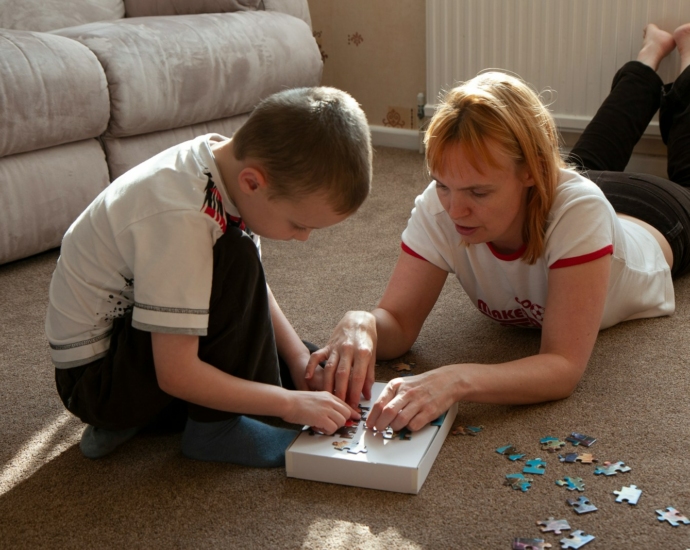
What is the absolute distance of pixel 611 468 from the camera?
3.92 ft

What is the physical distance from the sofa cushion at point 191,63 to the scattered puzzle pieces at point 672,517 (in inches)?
69.3

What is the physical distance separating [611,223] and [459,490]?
1.82ft

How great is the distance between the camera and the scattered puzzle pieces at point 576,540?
3.39ft

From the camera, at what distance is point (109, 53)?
2.26 m

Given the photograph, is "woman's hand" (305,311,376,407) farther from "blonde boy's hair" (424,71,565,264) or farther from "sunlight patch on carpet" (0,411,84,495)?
"sunlight patch on carpet" (0,411,84,495)

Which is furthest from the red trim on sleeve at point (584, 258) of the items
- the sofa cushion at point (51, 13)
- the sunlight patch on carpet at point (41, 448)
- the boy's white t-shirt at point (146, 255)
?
the sofa cushion at point (51, 13)

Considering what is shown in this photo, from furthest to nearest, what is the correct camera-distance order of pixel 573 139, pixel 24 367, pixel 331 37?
pixel 331 37 → pixel 573 139 → pixel 24 367

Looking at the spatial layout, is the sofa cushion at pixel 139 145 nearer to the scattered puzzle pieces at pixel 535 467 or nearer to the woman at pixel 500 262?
the woman at pixel 500 262

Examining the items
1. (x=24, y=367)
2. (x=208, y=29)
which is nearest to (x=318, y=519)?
(x=24, y=367)

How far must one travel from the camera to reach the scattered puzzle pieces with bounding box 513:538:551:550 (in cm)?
103

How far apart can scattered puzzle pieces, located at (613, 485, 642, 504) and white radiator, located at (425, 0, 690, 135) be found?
1.75 m

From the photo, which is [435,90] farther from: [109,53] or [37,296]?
[37,296]

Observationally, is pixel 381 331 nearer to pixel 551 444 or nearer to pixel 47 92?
pixel 551 444

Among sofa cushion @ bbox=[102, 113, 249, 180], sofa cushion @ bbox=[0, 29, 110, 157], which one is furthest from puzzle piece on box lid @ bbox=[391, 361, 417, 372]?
sofa cushion @ bbox=[0, 29, 110, 157]
